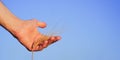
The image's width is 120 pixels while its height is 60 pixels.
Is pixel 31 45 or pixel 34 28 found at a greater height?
pixel 34 28

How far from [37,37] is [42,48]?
0.84 ft

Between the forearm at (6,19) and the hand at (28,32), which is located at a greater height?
the forearm at (6,19)

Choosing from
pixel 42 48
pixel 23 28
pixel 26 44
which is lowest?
pixel 42 48

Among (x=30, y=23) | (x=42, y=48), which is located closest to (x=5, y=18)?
(x=30, y=23)

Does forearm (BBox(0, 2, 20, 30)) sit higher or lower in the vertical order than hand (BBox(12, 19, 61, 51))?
higher

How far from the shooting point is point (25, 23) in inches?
107

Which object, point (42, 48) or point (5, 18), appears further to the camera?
point (5, 18)

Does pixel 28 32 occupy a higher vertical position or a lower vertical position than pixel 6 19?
lower

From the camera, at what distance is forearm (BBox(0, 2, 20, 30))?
2.65m

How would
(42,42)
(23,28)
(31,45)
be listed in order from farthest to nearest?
(23,28)
(31,45)
(42,42)

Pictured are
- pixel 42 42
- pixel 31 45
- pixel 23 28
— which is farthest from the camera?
pixel 23 28

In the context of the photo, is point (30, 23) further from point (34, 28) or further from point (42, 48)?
point (42, 48)

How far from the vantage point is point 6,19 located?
8.71ft

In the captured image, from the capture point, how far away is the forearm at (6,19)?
2.65m
